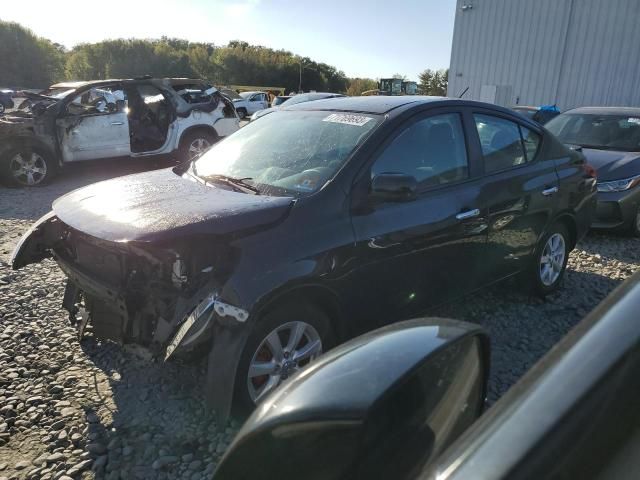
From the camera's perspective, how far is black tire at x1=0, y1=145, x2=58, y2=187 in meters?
8.20

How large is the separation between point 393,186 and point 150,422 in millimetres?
1870

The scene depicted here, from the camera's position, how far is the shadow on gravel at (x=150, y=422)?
2.43 m

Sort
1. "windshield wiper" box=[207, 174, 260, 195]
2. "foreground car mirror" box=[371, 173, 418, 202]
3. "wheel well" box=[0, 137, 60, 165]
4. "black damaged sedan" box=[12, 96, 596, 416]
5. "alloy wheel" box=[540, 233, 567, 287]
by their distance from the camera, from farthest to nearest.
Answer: "wheel well" box=[0, 137, 60, 165] < "alloy wheel" box=[540, 233, 567, 287] < "windshield wiper" box=[207, 174, 260, 195] < "foreground car mirror" box=[371, 173, 418, 202] < "black damaged sedan" box=[12, 96, 596, 416]

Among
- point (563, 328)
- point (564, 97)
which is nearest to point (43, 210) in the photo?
point (563, 328)

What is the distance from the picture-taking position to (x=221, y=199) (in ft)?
9.07

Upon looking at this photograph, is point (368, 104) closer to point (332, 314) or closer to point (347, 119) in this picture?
point (347, 119)

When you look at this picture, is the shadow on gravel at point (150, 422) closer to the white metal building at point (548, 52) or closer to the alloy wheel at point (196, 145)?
the alloy wheel at point (196, 145)

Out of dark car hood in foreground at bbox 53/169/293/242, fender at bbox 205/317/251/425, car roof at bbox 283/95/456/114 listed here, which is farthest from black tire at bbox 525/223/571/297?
fender at bbox 205/317/251/425

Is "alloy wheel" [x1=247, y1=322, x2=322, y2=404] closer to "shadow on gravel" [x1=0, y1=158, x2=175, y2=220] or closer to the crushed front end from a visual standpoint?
the crushed front end

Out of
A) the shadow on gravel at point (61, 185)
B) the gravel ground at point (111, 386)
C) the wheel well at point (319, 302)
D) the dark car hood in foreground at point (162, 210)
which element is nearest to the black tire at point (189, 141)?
the shadow on gravel at point (61, 185)

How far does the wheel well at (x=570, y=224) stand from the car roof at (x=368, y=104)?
167cm

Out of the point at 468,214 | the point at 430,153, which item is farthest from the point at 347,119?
the point at 468,214

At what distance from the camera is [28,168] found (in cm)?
841

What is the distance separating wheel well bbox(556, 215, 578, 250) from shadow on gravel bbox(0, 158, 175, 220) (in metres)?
6.37
